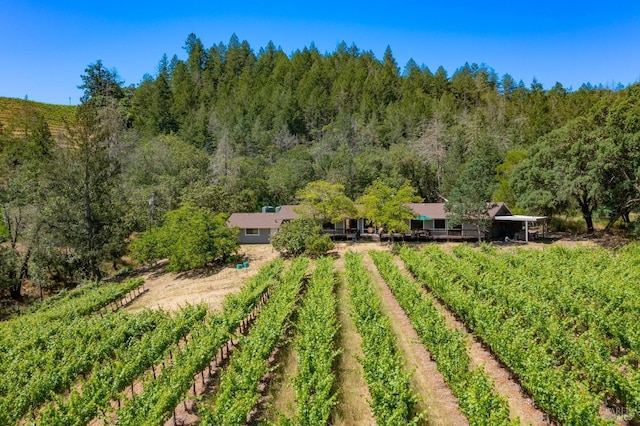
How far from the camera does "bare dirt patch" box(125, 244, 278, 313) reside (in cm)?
2397

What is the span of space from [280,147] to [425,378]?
59375 mm

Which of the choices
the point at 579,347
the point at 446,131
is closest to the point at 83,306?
the point at 579,347

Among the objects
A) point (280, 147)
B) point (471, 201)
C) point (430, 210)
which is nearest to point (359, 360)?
point (471, 201)

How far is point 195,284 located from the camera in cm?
2805

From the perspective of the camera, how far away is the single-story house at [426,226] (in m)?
35.8

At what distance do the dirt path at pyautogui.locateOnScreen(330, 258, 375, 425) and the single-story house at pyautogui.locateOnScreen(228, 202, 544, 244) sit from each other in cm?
2092

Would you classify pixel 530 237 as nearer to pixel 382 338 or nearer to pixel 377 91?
pixel 382 338

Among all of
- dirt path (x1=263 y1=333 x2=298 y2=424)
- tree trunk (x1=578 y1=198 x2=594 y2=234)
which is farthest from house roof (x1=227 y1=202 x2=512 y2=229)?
dirt path (x1=263 y1=333 x2=298 y2=424)

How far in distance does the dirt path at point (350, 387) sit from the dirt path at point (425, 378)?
1567 millimetres

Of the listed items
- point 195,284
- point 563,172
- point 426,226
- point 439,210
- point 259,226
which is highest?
point 563,172

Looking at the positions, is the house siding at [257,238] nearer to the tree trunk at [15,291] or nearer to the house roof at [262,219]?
the house roof at [262,219]

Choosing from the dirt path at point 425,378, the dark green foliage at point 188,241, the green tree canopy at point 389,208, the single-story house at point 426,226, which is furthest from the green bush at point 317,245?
the dirt path at point 425,378

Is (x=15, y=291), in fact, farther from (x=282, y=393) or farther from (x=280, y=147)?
(x=280, y=147)

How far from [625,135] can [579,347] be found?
23.0 m
